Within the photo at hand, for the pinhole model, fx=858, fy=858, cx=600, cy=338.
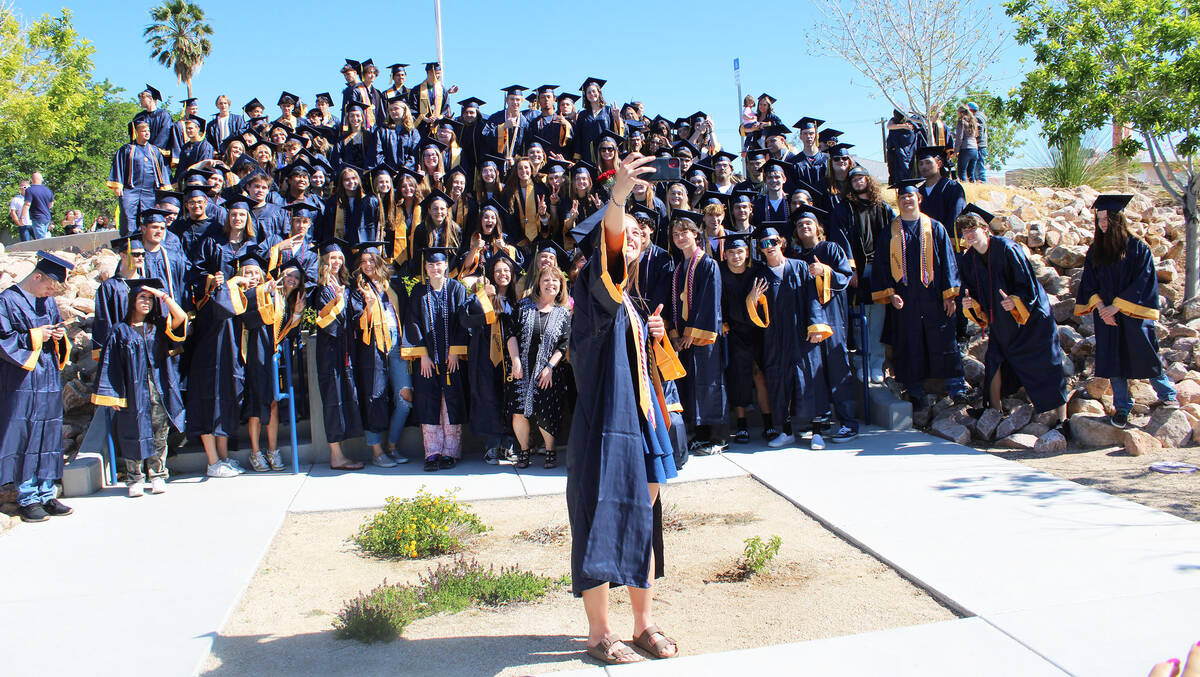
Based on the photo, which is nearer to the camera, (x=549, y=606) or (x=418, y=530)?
(x=549, y=606)

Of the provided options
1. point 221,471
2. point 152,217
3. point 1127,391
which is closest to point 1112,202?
point 1127,391

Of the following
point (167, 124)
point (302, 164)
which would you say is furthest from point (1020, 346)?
point (167, 124)

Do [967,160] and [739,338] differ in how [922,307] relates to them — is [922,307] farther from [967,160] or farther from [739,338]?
[967,160]

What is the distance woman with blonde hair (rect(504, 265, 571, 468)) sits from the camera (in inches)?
275

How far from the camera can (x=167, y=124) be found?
1273cm

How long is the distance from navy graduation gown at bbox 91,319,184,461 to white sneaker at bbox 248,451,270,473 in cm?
81

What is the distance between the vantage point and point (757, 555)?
4.61 meters

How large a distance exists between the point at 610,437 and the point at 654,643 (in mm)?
893

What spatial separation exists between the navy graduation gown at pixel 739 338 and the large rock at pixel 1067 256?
408 cm

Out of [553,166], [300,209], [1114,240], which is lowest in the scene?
[1114,240]

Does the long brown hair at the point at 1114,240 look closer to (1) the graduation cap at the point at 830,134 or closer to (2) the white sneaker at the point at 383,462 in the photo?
(1) the graduation cap at the point at 830,134

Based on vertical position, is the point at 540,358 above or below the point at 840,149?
below

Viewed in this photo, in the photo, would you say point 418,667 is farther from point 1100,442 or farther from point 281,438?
point 1100,442

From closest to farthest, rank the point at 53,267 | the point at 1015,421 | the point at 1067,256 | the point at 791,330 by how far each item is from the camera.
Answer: the point at 53,267
the point at 1015,421
the point at 791,330
the point at 1067,256
